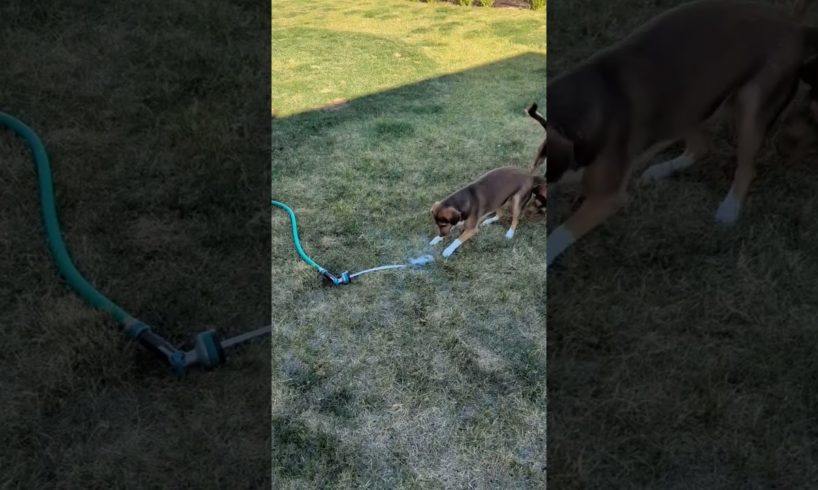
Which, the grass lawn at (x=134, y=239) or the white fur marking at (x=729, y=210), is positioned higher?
the grass lawn at (x=134, y=239)

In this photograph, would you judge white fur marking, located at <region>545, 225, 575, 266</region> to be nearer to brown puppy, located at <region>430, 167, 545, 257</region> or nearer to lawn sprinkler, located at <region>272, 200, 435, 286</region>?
brown puppy, located at <region>430, 167, 545, 257</region>

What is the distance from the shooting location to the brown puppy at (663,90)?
271cm

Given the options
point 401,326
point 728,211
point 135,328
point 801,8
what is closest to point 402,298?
point 401,326

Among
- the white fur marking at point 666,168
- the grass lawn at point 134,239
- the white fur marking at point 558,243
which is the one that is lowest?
the white fur marking at point 666,168

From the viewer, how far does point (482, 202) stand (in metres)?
3.20

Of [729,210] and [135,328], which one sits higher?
[135,328]

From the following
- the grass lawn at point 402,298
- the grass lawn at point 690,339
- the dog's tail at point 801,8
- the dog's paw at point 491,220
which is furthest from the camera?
the dog's paw at point 491,220

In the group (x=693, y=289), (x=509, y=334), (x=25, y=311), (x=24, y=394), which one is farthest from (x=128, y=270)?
(x=693, y=289)

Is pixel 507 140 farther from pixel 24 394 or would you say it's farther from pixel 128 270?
pixel 24 394

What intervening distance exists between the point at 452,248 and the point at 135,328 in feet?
4.47

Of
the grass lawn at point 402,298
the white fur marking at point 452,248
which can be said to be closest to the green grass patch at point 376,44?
the grass lawn at point 402,298

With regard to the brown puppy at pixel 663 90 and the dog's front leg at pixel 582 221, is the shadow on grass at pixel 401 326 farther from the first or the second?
the brown puppy at pixel 663 90

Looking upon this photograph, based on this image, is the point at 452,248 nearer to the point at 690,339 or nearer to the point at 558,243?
the point at 558,243

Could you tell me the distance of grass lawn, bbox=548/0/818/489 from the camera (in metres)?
2.07
